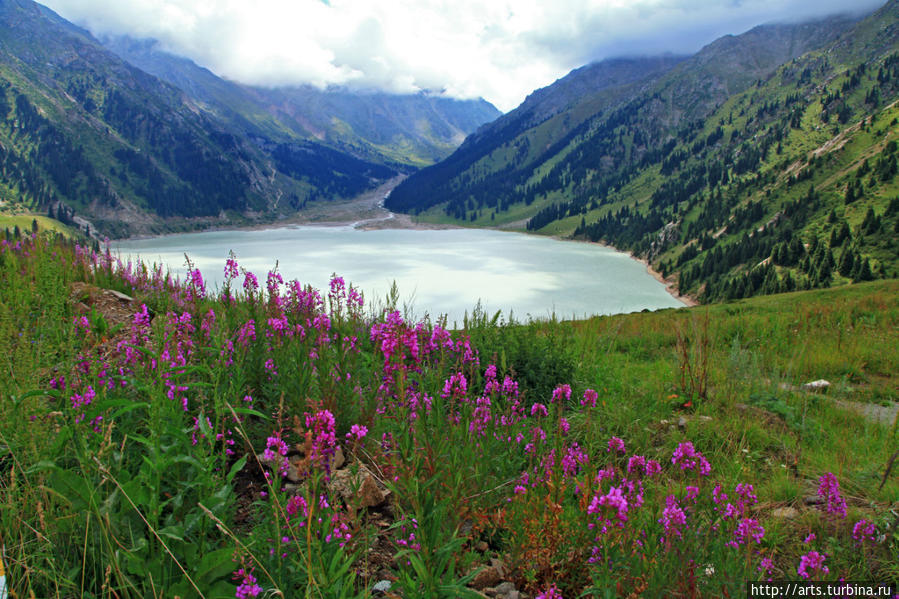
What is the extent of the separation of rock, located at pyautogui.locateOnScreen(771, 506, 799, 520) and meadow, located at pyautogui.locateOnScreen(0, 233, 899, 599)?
0.18ft

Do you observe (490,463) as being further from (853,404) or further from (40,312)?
(853,404)

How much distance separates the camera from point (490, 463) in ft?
11.0

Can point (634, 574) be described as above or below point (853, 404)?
above

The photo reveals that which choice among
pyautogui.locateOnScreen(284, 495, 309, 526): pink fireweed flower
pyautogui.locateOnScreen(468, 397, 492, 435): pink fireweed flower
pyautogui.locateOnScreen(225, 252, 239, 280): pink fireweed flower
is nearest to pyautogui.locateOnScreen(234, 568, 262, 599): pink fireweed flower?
pyautogui.locateOnScreen(284, 495, 309, 526): pink fireweed flower

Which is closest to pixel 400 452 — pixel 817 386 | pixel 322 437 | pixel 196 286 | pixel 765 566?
pixel 322 437

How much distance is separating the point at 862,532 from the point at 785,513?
0.94m

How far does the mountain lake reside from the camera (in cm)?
5694

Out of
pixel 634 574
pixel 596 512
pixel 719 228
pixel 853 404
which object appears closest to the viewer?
pixel 634 574

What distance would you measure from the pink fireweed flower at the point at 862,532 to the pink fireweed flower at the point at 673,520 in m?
1.16

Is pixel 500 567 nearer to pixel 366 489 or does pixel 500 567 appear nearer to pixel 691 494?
pixel 366 489

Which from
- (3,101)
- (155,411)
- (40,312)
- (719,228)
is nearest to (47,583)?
(155,411)

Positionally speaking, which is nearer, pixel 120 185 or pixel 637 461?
pixel 637 461

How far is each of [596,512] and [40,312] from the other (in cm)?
577

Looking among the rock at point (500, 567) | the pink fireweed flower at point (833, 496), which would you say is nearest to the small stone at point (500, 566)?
the rock at point (500, 567)
